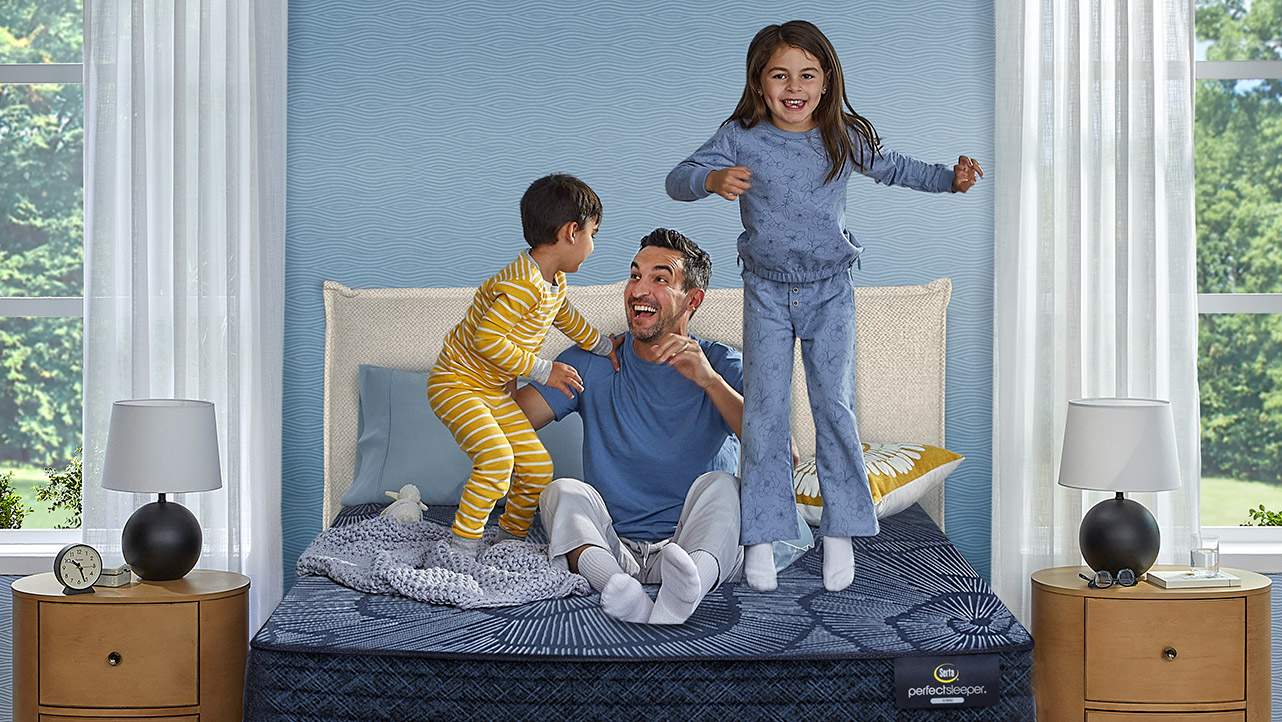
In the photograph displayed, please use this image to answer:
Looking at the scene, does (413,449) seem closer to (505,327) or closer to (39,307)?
(505,327)

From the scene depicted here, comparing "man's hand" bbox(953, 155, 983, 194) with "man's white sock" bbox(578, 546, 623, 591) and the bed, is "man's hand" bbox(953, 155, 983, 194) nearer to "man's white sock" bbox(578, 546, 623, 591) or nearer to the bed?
the bed

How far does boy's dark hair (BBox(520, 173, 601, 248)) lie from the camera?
2.38m

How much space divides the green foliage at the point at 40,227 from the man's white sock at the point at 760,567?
102 inches

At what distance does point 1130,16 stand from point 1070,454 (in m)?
1.24

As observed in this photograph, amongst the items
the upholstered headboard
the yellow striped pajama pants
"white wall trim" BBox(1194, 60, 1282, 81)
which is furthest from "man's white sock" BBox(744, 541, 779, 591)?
"white wall trim" BBox(1194, 60, 1282, 81)

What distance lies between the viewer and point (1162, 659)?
88.6 inches

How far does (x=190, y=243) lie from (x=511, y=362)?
1.16 metres

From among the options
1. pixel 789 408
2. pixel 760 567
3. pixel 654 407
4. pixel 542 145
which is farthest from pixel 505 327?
pixel 542 145

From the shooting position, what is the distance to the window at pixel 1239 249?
182 inches

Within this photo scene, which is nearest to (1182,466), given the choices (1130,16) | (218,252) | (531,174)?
(1130,16)

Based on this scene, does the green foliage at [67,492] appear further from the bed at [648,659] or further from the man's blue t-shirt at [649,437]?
the man's blue t-shirt at [649,437]

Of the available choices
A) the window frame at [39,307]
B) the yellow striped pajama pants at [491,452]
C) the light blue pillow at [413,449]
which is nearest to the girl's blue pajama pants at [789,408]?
the yellow striped pajama pants at [491,452]

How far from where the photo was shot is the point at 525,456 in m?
2.42

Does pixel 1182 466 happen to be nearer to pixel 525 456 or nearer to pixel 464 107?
pixel 525 456
